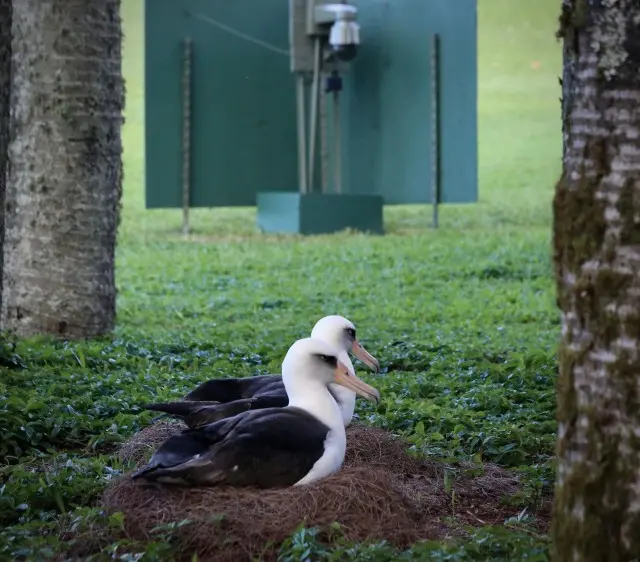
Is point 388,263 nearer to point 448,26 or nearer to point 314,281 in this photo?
point 314,281

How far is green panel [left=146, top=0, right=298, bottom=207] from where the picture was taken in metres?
17.6

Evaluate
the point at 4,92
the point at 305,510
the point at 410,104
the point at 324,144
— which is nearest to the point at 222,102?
the point at 324,144

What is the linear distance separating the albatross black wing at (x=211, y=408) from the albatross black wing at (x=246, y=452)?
16.0 inches

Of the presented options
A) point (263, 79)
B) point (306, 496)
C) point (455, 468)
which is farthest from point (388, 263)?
point (306, 496)

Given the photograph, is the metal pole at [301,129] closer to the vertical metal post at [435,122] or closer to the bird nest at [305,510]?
the vertical metal post at [435,122]

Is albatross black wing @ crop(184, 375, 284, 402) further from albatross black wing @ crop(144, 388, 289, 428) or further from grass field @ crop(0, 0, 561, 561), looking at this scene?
grass field @ crop(0, 0, 561, 561)

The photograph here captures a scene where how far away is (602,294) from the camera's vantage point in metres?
3.62

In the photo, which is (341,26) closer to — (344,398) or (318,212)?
(318,212)

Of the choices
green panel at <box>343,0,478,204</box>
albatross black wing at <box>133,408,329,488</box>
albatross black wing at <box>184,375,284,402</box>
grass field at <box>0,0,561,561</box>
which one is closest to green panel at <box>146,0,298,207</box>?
grass field at <box>0,0,561,561</box>

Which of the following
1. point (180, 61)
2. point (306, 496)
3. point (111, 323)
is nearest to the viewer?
point (306, 496)

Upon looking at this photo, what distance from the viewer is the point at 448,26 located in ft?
61.4

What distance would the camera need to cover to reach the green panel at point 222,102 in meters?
17.6

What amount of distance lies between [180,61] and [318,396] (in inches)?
524

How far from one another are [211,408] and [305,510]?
100cm
